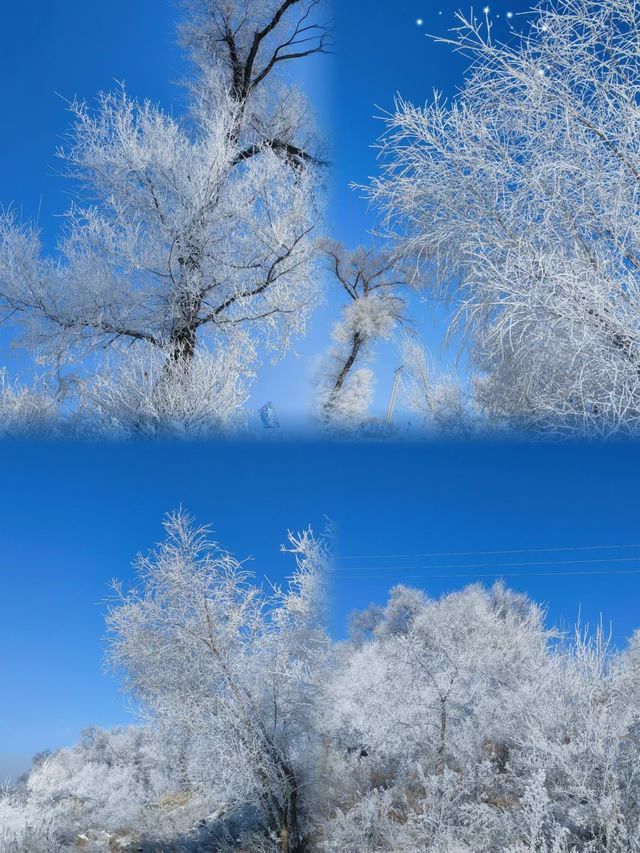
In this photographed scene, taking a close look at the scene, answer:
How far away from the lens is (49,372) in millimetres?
6145

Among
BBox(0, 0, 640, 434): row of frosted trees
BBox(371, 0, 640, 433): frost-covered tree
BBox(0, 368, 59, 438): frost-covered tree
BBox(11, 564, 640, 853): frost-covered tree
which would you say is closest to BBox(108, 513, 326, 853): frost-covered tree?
BBox(11, 564, 640, 853): frost-covered tree

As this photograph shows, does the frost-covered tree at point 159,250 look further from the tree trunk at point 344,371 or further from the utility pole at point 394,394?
the utility pole at point 394,394

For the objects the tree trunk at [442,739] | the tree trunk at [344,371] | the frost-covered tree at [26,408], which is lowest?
the tree trunk at [442,739]

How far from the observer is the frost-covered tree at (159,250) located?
6.18 m

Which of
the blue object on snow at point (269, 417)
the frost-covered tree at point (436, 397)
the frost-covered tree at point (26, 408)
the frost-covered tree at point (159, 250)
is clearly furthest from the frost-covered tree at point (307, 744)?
the frost-covered tree at point (159, 250)

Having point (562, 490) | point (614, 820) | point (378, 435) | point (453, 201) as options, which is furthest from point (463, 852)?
point (453, 201)

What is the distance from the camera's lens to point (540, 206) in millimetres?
4020

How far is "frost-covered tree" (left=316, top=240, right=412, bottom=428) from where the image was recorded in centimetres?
660

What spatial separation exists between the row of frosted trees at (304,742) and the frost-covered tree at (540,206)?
1601 mm

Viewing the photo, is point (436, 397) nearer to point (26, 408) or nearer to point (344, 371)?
point (344, 371)

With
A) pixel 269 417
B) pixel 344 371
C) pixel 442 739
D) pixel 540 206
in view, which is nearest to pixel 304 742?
pixel 442 739

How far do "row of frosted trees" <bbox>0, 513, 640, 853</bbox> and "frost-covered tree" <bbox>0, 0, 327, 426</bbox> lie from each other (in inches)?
99.5

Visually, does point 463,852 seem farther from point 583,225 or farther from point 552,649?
point 583,225

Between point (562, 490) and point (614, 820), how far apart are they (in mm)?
1825
